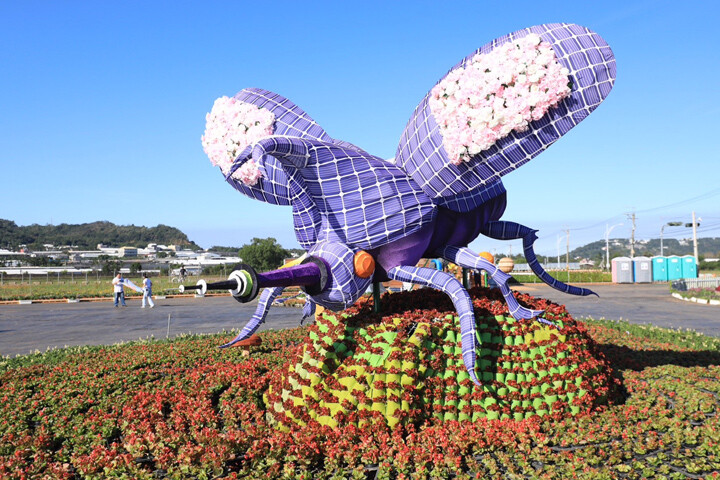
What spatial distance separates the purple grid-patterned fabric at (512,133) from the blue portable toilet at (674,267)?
4054cm

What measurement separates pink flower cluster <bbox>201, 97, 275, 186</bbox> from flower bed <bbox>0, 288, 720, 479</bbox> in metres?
2.45

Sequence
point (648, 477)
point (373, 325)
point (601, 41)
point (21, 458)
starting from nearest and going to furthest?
point (648, 477) → point (601, 41) → point (21, 458) → point (373, 325)

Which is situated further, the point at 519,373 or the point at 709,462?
the point at 519,373

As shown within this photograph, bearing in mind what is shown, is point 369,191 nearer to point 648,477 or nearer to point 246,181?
point 246,181

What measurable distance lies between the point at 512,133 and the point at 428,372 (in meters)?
2.52

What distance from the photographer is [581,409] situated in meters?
6.28

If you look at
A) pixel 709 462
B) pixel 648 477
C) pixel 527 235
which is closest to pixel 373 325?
pixel 527 235

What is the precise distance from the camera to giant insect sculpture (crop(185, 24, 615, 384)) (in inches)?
207

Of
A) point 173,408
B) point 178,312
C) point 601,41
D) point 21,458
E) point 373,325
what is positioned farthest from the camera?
point 178,312

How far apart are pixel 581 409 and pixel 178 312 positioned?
17.4m

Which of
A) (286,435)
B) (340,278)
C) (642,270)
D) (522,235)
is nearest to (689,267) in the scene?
(642,270)

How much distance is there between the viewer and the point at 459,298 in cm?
588

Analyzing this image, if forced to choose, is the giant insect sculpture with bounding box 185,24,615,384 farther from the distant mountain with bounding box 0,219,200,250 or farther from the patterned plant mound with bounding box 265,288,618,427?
the distant mountain with bounding box 0,219,200,250

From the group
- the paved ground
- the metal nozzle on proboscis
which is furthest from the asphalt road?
the metal nozzle on proboscis
